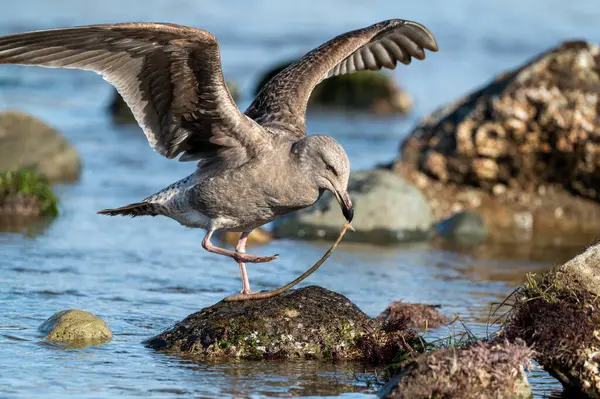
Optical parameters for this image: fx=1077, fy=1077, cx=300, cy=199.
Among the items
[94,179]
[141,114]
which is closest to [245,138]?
[141,114]

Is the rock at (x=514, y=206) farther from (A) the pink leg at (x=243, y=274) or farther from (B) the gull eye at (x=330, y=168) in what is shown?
(B) the gull eye at (x=330, y=168)

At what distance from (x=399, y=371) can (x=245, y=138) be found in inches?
92.6

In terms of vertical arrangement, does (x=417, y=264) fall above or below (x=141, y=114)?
below

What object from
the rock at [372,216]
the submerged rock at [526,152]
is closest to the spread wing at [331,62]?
the rock at [372,216]

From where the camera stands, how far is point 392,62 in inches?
406

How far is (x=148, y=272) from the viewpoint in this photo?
9812 mm

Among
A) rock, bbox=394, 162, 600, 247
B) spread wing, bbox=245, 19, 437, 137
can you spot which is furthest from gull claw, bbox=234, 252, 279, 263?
rock, bbox=394, 162, 600, 247

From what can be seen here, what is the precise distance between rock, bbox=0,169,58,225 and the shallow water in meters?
0.33

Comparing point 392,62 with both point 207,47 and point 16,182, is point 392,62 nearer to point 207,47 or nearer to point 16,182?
point 207,47

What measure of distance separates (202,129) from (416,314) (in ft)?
6.97

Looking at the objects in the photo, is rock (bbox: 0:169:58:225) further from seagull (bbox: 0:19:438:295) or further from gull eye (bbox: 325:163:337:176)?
gull eye (bbox: 325:163:337:176)

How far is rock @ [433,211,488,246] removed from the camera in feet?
39.5

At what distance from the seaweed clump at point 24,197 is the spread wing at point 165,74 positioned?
157 inches

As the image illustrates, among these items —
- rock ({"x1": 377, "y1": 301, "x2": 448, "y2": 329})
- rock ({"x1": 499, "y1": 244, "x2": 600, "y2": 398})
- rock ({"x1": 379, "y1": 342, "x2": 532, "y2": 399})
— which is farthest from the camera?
rock ({"x1": 377, "y1": 301, "x2": 448, "y2": 329})
